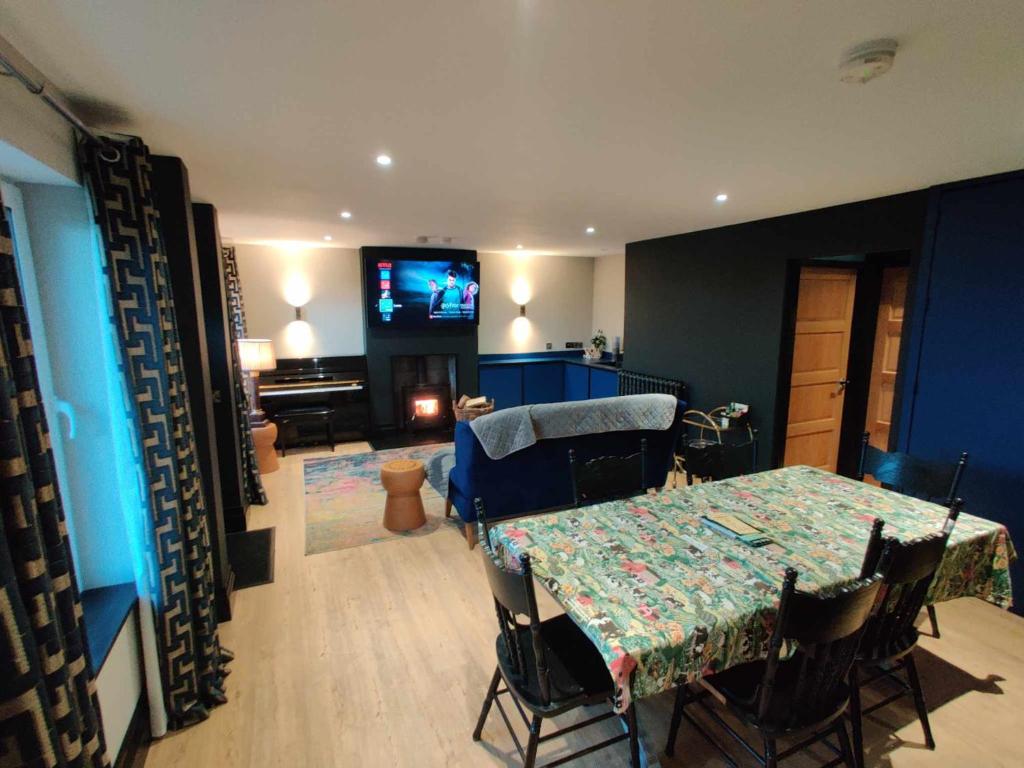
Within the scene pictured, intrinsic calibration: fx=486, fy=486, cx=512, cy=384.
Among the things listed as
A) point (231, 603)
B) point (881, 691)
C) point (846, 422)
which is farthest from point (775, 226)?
point (231, 603)

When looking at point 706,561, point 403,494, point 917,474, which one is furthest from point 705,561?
point 403,494

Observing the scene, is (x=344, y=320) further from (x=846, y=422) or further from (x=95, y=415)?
(x=846, y=422)

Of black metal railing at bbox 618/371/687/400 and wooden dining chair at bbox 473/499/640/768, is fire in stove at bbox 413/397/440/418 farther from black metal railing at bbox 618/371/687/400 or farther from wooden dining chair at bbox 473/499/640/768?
wooden dining chair at bbox 473/499/640/768

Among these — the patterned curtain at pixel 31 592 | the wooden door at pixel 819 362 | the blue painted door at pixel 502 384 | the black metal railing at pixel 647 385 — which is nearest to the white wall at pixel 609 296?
the black metal railing at pixel 647 385

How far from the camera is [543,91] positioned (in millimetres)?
1585

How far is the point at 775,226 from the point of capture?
12.8 ft

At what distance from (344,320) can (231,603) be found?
3956 millimetres

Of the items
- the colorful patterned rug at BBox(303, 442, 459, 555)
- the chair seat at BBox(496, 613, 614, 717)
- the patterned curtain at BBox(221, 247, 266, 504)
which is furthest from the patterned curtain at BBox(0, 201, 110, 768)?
the patterned curtain at BBox(221, 247, 266, 504)

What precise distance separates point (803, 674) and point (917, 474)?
169 cm

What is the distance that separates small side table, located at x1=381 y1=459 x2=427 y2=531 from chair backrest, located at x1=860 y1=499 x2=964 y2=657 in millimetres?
2726

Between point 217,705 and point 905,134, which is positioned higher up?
point 905,134

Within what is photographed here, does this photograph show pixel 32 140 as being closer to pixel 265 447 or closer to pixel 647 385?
Answer: pixel 265 447

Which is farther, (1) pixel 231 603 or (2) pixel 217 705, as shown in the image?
(1) pixel 231 603

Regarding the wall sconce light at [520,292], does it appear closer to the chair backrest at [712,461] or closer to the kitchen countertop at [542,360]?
the kitchen countertop at [542,360]
